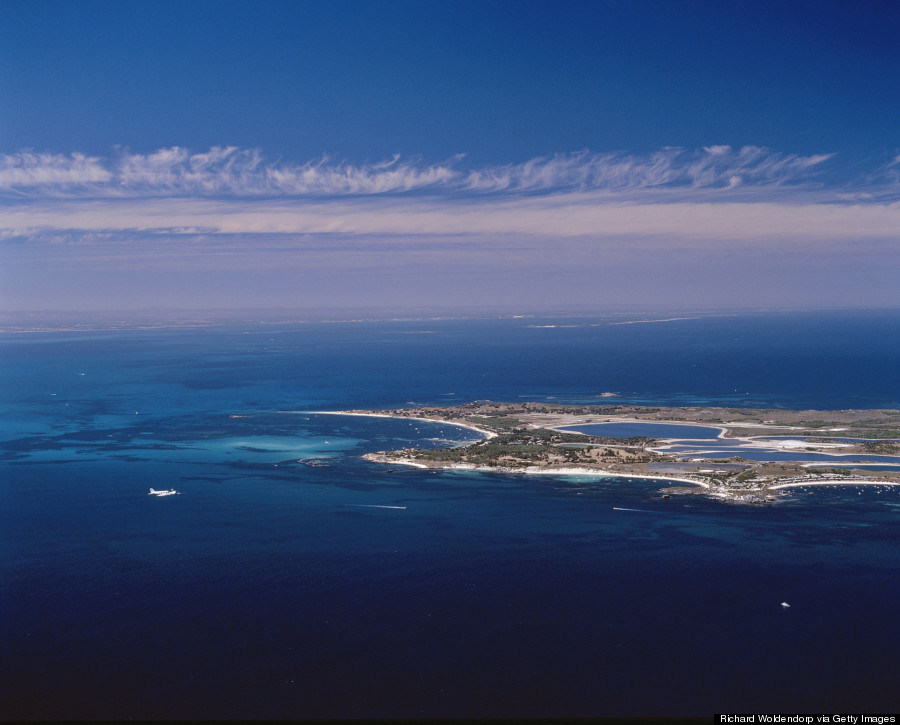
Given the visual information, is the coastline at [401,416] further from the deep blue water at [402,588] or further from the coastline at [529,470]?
the coastline at [529,470]

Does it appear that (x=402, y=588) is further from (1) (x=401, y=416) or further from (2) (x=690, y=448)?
(1) (x=401, y=416)

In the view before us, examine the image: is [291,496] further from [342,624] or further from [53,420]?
[53,420]

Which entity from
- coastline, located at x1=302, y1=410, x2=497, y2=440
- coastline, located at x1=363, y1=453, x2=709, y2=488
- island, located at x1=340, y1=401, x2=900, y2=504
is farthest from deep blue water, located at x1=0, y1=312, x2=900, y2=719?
coastline, located at x1=302, y1=410, x2=497, y2=440

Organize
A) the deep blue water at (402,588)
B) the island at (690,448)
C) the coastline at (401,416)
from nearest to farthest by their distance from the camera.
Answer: the deep blue water at (402,588) → the island at (690,448) → the coastline at (401,416)

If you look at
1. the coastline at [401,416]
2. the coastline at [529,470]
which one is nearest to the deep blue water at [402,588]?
the coastline at [529,470]

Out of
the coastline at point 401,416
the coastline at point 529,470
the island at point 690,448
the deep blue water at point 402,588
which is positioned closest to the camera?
the deep blue water at point 402,588

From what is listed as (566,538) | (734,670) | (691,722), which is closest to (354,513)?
(566,538)


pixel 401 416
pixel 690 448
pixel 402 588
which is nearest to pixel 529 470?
pixel 690 448
